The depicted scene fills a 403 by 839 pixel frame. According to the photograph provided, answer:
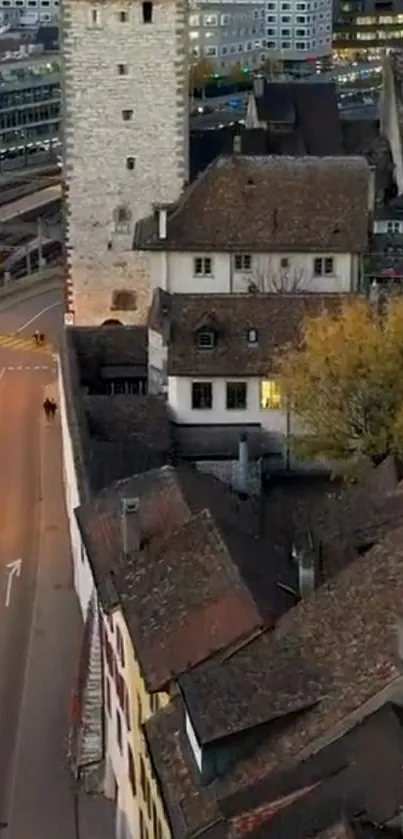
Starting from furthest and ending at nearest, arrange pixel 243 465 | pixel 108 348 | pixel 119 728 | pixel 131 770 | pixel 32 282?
pixel 32 282 < pixel 108 348 < pixel 243 465 < pixel 119 728 < pixel 131 770

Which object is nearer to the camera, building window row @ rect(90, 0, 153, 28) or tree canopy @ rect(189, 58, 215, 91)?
building window row @ rect(90, 0, 153, 28)

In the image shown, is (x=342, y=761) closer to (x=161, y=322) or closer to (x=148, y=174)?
(x=161, y=322)

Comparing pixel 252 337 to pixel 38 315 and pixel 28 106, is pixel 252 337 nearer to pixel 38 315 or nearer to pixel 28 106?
pixel 38 315

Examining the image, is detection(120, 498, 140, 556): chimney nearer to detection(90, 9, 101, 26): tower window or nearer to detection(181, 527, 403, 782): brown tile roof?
detection(181, 527, 403, 782): brown tile roof

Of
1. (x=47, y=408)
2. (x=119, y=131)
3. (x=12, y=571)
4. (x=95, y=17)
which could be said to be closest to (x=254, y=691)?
(x=12, y=571)

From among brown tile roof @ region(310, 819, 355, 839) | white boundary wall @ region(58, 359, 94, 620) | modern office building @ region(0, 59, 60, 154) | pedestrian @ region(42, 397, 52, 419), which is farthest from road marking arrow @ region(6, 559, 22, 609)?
modern office building @ region(0, 59, 60, 154)

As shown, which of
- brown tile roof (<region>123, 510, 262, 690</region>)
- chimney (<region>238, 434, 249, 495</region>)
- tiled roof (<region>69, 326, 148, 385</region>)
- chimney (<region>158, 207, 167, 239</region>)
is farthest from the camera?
chimney (<region>158, 207, 167, 239</region>)

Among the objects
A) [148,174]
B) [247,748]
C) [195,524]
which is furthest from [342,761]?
[148,174]
